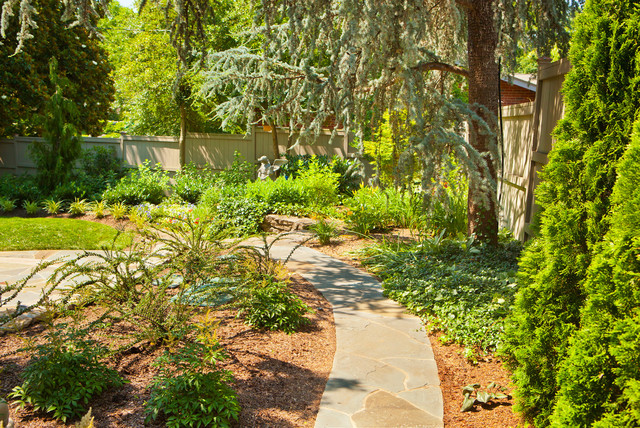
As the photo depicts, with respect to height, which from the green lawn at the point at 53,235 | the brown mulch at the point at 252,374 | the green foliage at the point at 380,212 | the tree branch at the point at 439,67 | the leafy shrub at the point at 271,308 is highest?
the tree branch at the point at 439,67

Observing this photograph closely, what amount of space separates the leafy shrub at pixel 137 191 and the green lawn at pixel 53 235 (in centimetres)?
187

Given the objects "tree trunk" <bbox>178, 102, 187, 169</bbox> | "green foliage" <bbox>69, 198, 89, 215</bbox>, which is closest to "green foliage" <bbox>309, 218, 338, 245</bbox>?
"green foliage" <bbox>69, 198, 89, 215</bbox>

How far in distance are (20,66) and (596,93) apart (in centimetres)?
1670

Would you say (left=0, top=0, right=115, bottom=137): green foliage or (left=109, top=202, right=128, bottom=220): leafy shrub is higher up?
(left=0, top=0, right=115, bottom=137): green foliage

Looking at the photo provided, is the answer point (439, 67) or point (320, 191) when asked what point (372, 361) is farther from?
point (320, 191)

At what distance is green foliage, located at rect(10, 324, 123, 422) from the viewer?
293 cm

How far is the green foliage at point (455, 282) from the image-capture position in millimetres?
4539

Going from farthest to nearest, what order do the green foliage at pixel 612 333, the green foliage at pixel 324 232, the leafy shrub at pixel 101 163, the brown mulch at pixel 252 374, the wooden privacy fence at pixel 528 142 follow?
1. the leafy shrub at pixel 101 163
2. the green foliage at pixel 324 232
3. the wooden privacy fence at pixel 528 142
4. the brown mulch at pixel 252 374
5. the green foliage at pixel 612 333

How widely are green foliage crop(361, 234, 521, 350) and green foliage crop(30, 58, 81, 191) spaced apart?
9539 millimetres

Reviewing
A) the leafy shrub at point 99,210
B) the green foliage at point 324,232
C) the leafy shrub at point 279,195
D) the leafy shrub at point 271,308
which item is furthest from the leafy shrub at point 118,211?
the leafy shrub at point 271,308

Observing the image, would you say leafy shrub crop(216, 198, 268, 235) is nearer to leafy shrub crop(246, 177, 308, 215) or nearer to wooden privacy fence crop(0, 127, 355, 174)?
leafy shrub crop(246, 177, 308, 215)

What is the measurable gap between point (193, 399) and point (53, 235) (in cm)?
742

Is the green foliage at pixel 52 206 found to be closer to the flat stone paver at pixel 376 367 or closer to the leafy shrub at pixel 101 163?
the leafy shrub at pixel 101 163

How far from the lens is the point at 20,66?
15.0 meters
